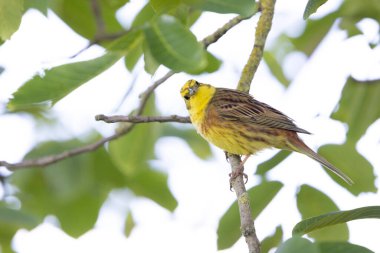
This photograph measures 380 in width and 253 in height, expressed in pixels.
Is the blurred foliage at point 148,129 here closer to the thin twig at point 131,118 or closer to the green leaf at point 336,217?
the green leaf at point 336,217

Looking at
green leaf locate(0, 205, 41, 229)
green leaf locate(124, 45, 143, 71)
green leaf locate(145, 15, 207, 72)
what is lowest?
green leaf locate(0, 205, 41, 229)

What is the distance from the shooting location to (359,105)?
2.95 m

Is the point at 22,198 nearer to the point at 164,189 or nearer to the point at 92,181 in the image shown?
the point at 92,181

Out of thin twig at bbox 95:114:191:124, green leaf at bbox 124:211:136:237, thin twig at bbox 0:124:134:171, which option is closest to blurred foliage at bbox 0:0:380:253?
thin twig at bbox 0:124:134:171

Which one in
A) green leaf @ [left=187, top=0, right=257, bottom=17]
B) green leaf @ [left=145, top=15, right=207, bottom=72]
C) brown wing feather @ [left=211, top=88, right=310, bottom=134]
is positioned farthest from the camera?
brown wing feather @ [left=211, top=88, right=310, bottom=134]

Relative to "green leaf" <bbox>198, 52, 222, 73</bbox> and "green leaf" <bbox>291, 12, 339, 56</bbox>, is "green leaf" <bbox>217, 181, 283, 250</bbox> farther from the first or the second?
"green leaf" <bbox>291, 12, 339, 56</bbox>

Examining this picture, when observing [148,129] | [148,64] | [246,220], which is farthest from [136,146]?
[148,64]

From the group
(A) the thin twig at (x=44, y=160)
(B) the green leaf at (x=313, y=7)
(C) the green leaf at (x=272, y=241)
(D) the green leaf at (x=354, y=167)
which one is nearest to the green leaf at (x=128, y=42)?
(B) the green leaf at (x=313, y=7)

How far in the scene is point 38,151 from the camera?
3.37 m

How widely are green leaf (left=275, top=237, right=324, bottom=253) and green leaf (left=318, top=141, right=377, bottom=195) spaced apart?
1315 millimetres

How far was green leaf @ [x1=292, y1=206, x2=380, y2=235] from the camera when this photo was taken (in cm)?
172

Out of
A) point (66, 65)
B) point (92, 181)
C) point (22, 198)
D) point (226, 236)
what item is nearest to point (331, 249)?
point (66, 65)

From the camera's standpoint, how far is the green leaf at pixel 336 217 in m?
1.72

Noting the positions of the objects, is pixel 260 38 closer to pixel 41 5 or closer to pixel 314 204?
pixel 314 204
